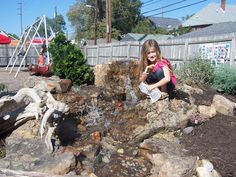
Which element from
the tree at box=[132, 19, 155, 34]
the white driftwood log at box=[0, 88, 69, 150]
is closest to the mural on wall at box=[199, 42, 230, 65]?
the white driftwood log at box=[0, 88, 69, 150]

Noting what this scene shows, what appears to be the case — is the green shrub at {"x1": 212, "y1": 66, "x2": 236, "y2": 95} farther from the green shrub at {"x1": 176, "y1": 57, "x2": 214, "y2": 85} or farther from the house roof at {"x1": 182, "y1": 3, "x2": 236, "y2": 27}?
the house roof at {"x1": 182, "y1": 3, "x2": 236, "y2": 27}

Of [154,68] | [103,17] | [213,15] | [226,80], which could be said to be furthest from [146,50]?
[103,17]

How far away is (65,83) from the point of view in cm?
976

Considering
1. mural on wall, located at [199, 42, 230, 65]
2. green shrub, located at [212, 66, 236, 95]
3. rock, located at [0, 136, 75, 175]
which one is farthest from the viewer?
mural on wall, located at [199, 42, 230, 65]

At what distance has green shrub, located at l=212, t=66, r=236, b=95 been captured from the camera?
9531 millimetres

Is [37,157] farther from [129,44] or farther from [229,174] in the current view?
[129,44]

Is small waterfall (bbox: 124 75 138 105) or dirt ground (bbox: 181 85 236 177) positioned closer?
dirt ground (bbox: 181 85 236 177)

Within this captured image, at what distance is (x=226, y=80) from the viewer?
31.5ft

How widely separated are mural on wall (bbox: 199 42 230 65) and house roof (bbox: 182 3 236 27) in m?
34.6

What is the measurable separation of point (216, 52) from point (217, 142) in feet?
21.7

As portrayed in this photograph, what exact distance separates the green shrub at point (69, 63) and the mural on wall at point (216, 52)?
3920 millimetres

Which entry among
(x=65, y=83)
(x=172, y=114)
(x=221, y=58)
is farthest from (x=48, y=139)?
(x=221, y=58)

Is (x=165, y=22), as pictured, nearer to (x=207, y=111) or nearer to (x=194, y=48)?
(x=194, y=48)

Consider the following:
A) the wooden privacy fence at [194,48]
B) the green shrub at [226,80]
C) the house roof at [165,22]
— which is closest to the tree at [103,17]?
the house roof at [165,22]
